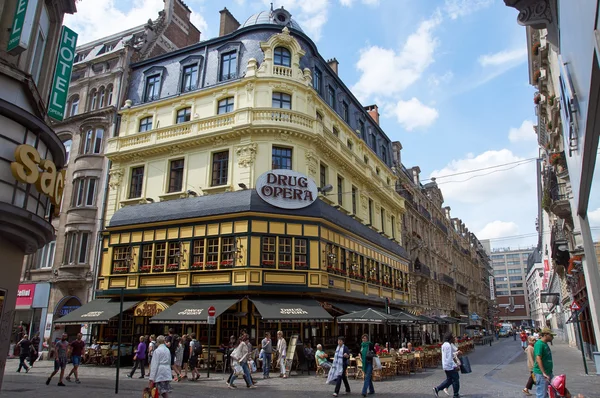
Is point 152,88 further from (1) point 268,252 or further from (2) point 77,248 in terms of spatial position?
(1) point 268,252

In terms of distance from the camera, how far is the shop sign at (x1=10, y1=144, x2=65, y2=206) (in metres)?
9.77

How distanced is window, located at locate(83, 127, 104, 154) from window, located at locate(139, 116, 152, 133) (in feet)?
10.2

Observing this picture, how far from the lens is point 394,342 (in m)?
31.6

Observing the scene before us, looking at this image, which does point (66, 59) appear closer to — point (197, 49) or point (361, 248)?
point (197, 49)

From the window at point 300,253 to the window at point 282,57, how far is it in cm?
1060

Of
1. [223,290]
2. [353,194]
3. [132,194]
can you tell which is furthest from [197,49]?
[223,290]

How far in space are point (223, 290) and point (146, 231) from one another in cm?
630

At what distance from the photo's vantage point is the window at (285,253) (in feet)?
70.0

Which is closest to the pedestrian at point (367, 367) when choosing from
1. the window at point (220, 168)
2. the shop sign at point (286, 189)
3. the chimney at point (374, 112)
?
the shop sign at point (286, 189)

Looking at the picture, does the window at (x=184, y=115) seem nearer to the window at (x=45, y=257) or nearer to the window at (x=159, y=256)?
the window at (x=159, y=256)

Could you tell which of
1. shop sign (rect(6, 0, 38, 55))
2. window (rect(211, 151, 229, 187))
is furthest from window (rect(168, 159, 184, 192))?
shop sign (rect(6, 0, 38, 55))

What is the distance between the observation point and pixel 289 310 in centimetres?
1986

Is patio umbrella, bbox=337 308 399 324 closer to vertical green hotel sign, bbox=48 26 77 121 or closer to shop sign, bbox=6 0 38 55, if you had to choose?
vertical green hotel sign, bbox=48 26 77 121

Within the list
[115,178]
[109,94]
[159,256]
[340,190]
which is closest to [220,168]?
[159,256]
